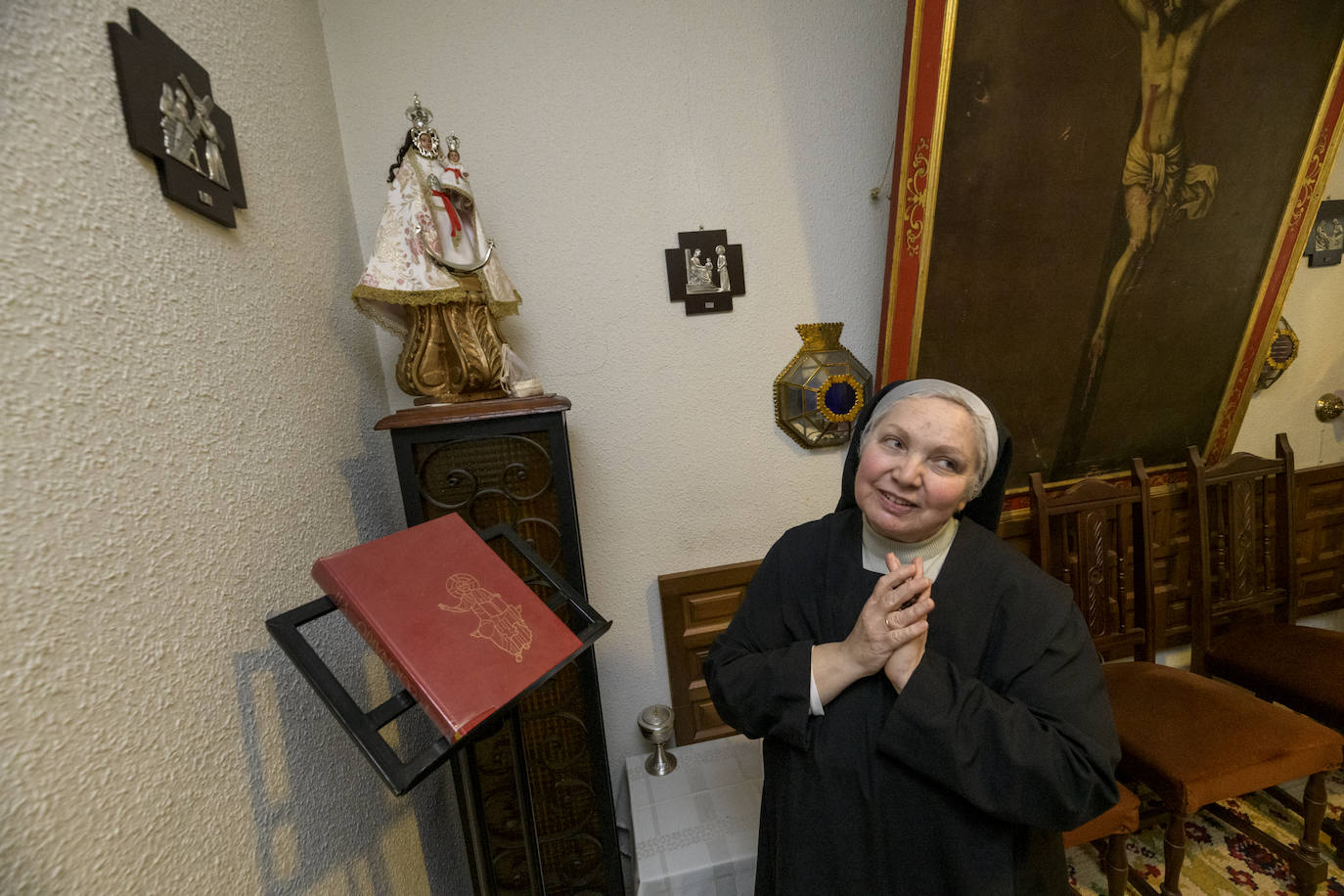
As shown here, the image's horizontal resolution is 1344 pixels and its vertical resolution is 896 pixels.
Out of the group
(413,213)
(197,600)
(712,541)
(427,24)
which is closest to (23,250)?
(197,600)

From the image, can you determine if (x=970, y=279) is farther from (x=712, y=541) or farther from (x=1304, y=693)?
(x=1304, y=693)

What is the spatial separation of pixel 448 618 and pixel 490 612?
2.5 inches

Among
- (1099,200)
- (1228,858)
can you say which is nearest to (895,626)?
(1099,200)

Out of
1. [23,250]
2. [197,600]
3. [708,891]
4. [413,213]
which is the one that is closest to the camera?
[23,250]

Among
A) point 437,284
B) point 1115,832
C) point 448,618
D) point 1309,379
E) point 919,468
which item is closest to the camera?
point 448,618

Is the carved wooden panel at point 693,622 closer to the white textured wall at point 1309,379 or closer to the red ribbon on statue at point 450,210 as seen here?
the red ribbon on statue at point 450,210

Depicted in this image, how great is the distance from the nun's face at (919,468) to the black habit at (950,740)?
127 millimetres

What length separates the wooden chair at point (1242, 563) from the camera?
1721mm

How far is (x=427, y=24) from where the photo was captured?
1.34 meters

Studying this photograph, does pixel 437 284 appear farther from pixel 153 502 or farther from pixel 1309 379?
pixel 1309 379

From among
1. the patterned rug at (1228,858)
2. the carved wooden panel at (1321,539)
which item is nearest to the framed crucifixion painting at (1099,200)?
the carved wooden panel at (1321,539)

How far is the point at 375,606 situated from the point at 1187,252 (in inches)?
94.7

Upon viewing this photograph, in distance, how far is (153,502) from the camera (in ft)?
1.94

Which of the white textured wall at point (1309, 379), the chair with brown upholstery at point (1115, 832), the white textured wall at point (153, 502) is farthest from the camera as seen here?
the white textured wall at point (1309, 379)
